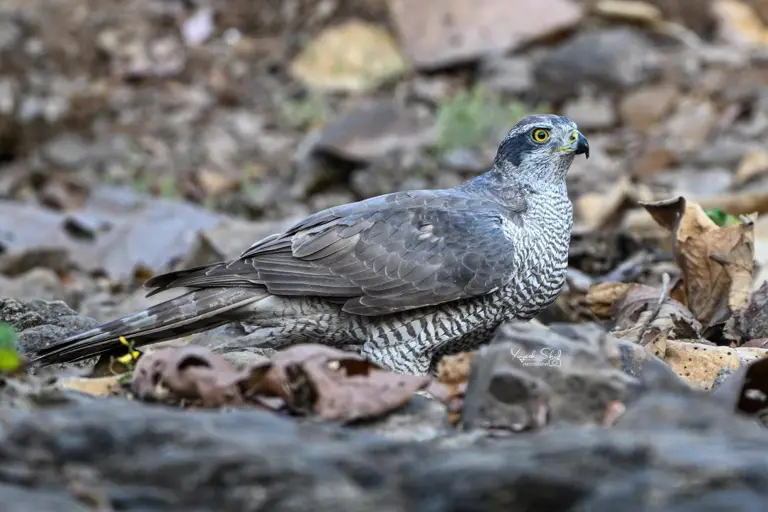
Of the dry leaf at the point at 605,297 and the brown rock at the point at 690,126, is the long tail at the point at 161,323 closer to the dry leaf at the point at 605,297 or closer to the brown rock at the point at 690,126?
the dry leaf at the point at 605,297

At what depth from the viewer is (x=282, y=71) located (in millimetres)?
13930

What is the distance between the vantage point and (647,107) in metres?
11.8

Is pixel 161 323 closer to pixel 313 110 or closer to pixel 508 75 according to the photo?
pixel 313 110

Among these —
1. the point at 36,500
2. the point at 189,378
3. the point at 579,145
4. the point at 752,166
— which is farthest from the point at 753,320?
the point at 752,166

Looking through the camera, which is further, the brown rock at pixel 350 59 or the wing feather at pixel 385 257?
the brown rock at pixel 350 59

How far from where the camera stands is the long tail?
4617 millimetres

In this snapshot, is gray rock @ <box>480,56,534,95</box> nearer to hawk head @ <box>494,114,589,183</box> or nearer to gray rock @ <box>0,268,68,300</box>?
gray rock @ <box>0,268,68,300</box>

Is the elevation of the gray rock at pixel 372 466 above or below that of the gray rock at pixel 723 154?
below

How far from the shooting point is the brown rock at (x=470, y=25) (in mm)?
13281

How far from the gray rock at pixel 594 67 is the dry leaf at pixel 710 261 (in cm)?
669

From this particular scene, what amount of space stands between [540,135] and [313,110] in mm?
7278

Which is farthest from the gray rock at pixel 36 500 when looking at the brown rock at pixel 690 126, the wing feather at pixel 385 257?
the brown rock at pixel 690 126

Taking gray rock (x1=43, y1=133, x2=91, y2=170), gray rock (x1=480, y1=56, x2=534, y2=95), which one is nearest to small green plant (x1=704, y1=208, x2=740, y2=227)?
gray rock (x1=480, y1=56, x2=534, y2=95)

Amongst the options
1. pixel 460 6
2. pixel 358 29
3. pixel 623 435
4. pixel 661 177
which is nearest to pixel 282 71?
pixel 358 29
